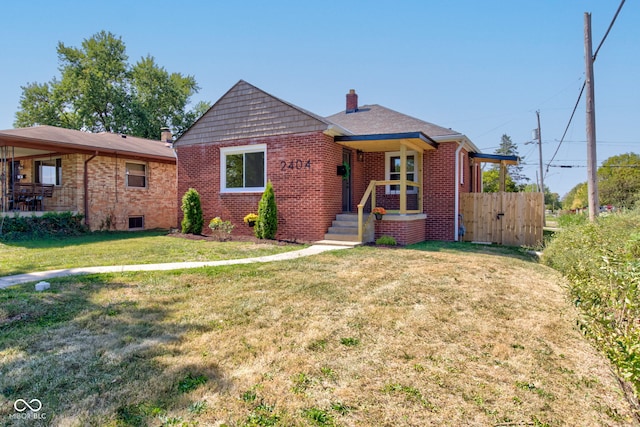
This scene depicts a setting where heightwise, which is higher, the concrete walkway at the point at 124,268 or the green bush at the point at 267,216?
the green bush at the point at 267,216

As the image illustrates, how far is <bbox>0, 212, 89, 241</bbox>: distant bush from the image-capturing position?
1140 centimetres

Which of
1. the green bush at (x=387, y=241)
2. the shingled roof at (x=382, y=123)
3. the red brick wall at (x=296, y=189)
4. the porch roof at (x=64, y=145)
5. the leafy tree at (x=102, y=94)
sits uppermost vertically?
the leafy tree at (x=102, y=94)

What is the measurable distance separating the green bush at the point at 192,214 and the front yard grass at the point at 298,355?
679 cm

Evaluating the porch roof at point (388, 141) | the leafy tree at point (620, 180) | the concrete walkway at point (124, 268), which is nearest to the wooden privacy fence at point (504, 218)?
Result: the porch roof at point (388, 141)

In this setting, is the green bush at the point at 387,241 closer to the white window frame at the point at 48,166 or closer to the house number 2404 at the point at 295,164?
the house number 2404 at the point at 295,164

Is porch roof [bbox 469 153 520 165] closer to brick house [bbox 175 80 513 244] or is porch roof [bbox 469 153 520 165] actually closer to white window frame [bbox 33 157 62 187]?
brick house [bbox 175 80 513 244]

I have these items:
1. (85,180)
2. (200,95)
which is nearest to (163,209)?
(85,180)

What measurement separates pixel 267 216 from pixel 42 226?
7664 mm

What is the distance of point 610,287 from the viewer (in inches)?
130

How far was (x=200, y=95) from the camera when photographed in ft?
125

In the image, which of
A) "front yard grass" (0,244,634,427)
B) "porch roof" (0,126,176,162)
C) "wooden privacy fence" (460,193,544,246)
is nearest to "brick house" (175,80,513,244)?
"wooden privacy fence" (460,193,544,246)

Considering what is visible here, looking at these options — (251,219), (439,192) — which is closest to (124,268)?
(251,219)

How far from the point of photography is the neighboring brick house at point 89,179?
529 inches

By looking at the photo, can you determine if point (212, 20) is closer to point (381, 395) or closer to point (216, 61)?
point (216, 61)
